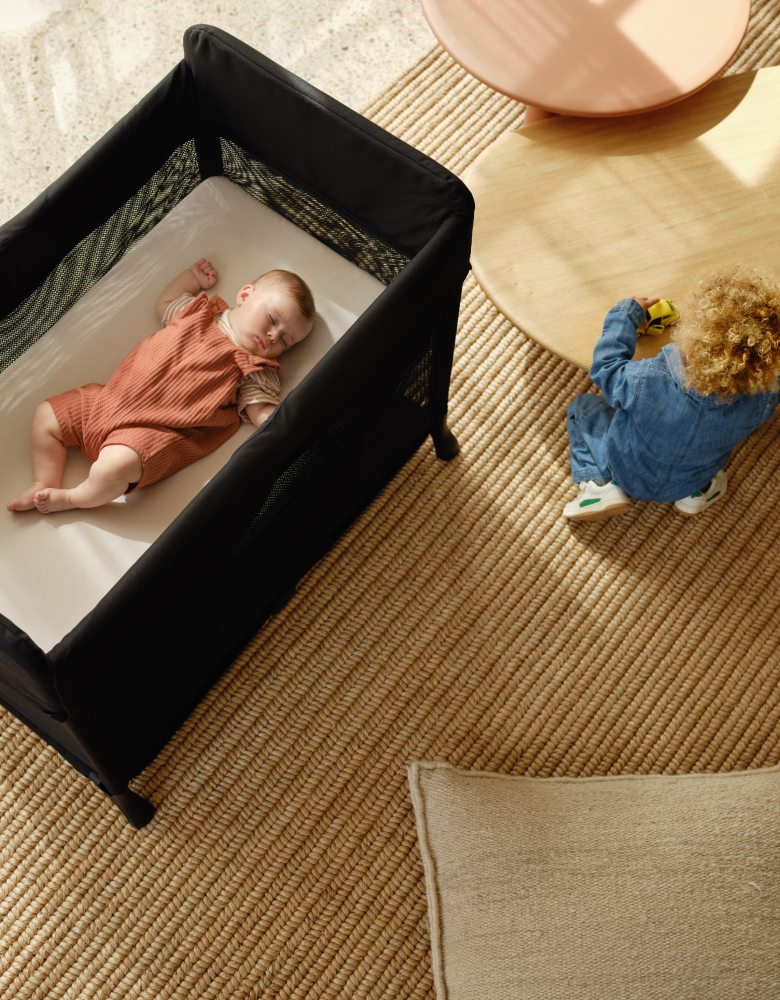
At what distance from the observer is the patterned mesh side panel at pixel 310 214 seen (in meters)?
1.36

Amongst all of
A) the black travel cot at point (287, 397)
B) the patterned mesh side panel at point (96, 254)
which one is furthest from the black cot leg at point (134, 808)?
the patterned mesh side panel at point (96, 254)

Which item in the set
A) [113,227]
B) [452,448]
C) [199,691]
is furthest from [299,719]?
[113,227]

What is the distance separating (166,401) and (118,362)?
163mm

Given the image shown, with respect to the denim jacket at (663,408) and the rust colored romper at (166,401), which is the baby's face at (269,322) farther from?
the denim jacket at (663,408)

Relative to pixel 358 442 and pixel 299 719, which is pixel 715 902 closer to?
pixel 299 719

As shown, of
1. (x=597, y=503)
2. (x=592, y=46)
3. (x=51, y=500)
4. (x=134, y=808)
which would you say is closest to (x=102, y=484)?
(x=51, y=500)

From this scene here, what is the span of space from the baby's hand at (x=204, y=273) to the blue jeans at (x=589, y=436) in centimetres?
73

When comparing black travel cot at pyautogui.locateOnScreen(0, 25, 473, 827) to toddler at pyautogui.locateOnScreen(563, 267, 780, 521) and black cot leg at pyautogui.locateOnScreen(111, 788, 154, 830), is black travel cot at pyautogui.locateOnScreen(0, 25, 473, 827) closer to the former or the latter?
black cot leg at pyautogui.locateOnScreen(111, 788, 154, 830)

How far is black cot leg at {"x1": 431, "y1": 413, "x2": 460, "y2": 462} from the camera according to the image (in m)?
1.58

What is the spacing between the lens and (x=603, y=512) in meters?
1.54

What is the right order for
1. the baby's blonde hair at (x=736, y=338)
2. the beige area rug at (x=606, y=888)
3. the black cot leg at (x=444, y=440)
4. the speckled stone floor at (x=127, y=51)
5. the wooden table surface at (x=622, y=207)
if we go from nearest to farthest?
the beige area rug at (x=606, y=888) < the baby's blonde hair at (x=736, y=338) < the wooden table surface at (x=622, y=207) < the black cot leg at (x=444, y=440) < the speckled stone floor at (x=127, y=51)

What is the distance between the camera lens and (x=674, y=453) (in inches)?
55.0

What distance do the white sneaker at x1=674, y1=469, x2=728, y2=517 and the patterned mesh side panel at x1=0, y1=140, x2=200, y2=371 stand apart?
3.58 feet

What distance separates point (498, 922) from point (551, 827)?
0.51ft
